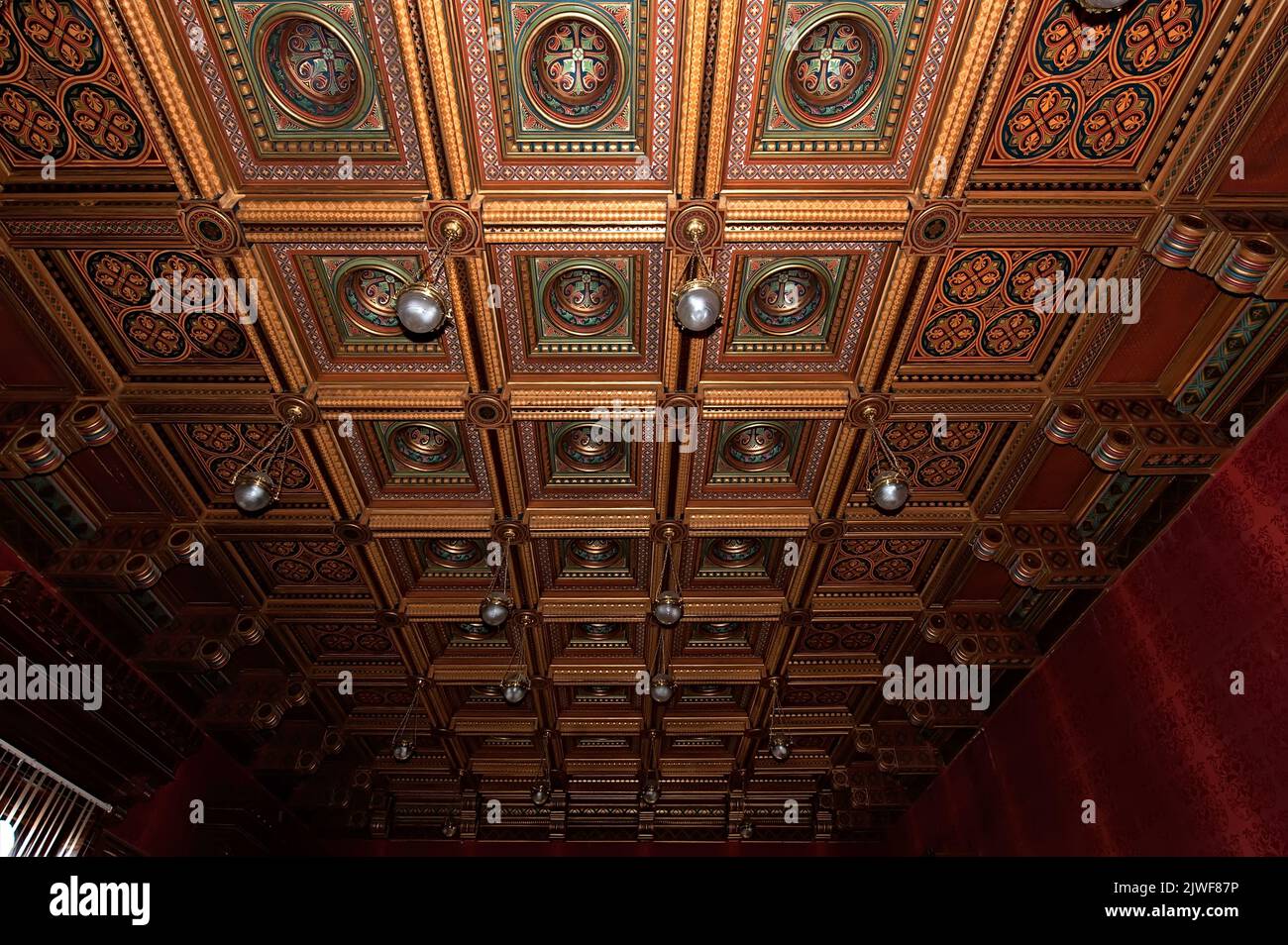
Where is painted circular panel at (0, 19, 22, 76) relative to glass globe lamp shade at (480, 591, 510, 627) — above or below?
above

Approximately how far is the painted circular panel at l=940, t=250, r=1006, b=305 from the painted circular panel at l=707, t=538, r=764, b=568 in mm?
3832

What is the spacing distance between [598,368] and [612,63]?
258 centimetres

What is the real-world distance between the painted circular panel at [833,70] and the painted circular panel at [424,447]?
14.6ft

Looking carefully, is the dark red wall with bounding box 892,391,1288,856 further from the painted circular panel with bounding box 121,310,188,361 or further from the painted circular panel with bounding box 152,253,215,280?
the painted circular panel with bounding box 121,310,188,361

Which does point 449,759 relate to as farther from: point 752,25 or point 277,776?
point 752,25

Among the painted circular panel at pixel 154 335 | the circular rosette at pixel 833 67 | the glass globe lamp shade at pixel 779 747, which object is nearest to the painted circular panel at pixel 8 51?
the painted circular panel at pixel 154 335

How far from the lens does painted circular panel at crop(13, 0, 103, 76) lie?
4.33 m

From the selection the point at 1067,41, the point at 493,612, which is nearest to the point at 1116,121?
the point at 1067,41

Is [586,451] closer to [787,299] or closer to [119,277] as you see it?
[787,299]

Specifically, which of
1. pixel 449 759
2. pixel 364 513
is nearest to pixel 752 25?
pixel 364 513

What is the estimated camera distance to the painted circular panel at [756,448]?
287 inches

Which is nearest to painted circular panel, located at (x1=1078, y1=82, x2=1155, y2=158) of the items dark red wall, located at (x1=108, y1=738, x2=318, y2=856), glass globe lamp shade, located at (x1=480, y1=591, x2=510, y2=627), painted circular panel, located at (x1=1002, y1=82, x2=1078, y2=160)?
painted circular panel, located at (x1=1002, y1=82, x2=1078, y2=160)

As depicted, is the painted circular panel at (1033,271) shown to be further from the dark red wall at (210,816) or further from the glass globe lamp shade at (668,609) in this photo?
the dark red wall at (210,816)

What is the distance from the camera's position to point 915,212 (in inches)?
209
